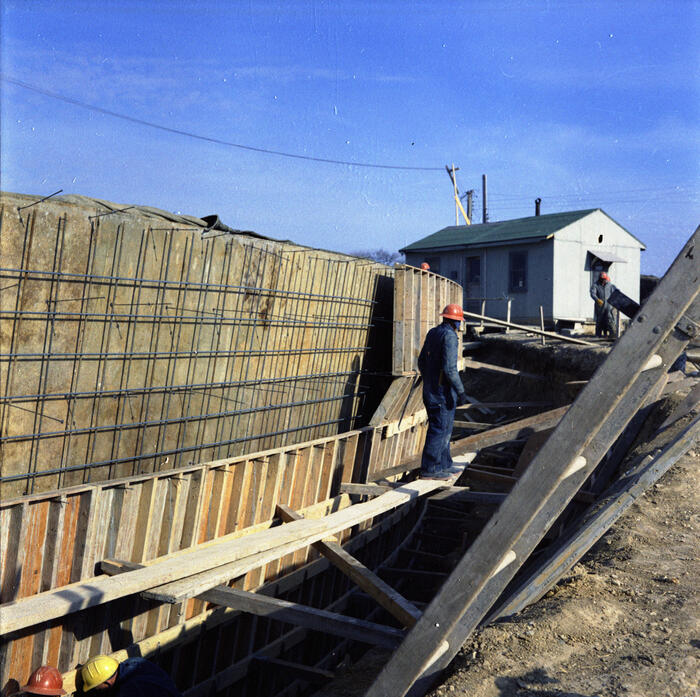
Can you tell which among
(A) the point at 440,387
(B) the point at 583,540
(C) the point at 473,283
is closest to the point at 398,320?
(A) the point at 440,387

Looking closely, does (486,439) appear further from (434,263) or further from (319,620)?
(434,263)

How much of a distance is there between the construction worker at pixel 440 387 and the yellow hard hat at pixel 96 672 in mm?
4064

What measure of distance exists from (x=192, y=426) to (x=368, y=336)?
382 cm

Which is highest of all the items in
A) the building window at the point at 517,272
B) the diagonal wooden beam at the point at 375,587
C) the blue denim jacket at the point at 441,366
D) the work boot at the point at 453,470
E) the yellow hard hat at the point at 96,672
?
the building window at the point at 517,272

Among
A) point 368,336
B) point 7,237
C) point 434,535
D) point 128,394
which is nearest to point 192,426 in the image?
point 128,394

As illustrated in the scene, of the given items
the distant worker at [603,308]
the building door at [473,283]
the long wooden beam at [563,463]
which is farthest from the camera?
the building door at [473,283]

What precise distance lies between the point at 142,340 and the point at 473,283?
22.8 meters

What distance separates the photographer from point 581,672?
156 inches

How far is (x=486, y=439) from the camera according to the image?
9.39 m

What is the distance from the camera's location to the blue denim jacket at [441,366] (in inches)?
291

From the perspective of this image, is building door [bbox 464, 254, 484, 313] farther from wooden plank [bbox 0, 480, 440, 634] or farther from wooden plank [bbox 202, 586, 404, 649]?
wooden plank [bbox 202, 586, 404, 649]

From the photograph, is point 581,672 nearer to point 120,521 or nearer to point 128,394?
point 120,521

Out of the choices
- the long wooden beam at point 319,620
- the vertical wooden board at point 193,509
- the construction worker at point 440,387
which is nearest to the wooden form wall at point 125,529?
the vertical wooden board at point 193,509

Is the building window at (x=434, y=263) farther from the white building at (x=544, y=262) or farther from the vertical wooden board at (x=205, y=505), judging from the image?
the vertical wooden board at (x=205, y=505)
